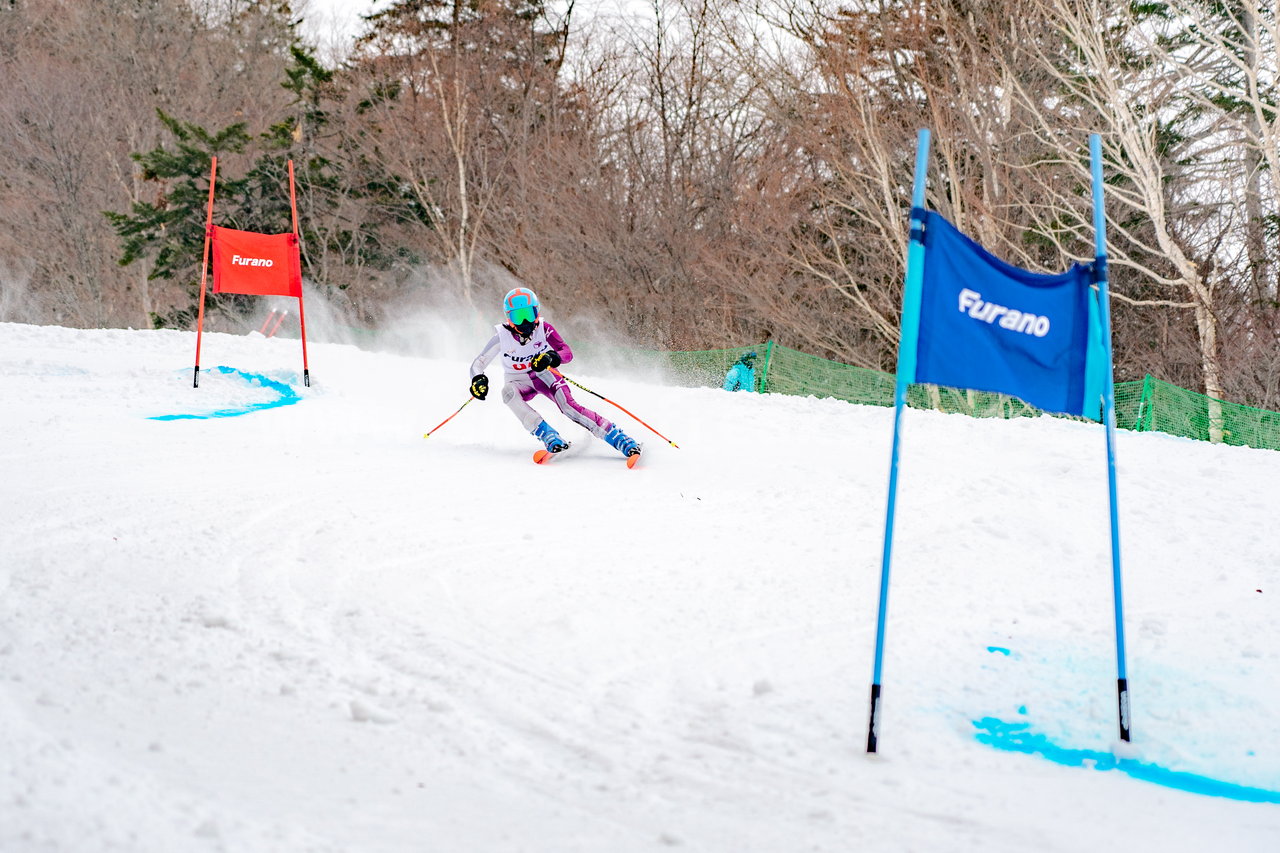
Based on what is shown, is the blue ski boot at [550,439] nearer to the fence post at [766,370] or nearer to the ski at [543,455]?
the ski at [543,455]

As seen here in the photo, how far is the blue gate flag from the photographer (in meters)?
3.74

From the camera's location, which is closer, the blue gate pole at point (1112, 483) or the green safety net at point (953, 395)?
the blue gate pole at point (1112, 483)

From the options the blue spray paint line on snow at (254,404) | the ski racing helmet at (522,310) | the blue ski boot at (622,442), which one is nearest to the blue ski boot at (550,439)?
the blue ski boot at (622,442)

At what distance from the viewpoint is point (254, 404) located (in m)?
11.4

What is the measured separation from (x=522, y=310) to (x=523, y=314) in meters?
0.04

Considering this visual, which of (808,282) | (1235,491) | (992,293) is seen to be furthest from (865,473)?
(808,282)

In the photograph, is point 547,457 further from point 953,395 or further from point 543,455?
point 953,395

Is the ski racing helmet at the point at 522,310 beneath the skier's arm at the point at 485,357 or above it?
above

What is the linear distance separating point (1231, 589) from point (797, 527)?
104 inches

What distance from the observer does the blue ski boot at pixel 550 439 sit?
8.85 m

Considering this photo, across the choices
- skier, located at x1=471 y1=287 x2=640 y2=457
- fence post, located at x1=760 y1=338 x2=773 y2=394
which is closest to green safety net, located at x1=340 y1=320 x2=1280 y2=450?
fence post, located at x1=760 y1=338 x2=773 y2=394

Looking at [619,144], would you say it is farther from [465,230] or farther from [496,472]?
[496,472]

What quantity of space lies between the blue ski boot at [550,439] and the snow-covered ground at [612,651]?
0.76 feet

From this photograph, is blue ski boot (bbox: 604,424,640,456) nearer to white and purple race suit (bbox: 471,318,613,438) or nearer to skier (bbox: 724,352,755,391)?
white and purple race suit (bbox: 471,318,613,438)
